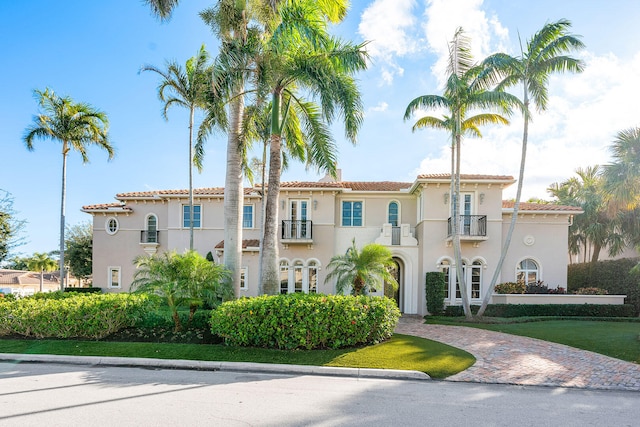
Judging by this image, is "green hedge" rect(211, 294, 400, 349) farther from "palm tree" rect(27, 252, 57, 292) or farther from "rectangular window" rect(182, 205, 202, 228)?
"palm tree" rect(27, 252, 57, 292)

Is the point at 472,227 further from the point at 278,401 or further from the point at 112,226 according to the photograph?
the point at 112,226

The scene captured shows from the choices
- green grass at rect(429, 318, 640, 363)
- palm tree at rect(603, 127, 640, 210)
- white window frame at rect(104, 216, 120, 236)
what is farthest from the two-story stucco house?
green grass at rect(429, 318, 640, 363)

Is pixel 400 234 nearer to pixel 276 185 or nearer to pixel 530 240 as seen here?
pixel 530 240

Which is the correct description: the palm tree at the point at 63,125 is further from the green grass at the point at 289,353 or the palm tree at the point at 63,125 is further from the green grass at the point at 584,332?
the green grass at the point at 584,332

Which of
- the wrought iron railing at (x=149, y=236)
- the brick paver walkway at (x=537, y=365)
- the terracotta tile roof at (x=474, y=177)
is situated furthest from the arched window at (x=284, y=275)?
the brick paver walkway at (x=537, y=365)

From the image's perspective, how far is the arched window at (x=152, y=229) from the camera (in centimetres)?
2256

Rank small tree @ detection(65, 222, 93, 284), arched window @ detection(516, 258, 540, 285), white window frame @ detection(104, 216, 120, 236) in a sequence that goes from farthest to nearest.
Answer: small tree @ detection(65, 222, 93, 284) → white window frame @ detection(104, 216, 120, 236) → arched window @ detection(516, 258, 540, 285)

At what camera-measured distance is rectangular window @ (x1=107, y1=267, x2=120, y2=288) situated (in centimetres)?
2303

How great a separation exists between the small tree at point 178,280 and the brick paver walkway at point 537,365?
7.31 meters

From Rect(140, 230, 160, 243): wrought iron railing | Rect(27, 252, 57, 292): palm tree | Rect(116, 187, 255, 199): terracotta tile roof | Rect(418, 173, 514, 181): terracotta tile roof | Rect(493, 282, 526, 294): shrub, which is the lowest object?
Rect(27, 252, 57, 292): palm tree

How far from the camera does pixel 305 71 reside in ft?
38.3

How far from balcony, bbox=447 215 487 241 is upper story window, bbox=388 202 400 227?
309 centimetres

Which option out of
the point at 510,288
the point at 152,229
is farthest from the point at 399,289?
the point at 152,229

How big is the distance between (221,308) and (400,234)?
12.8 metres
